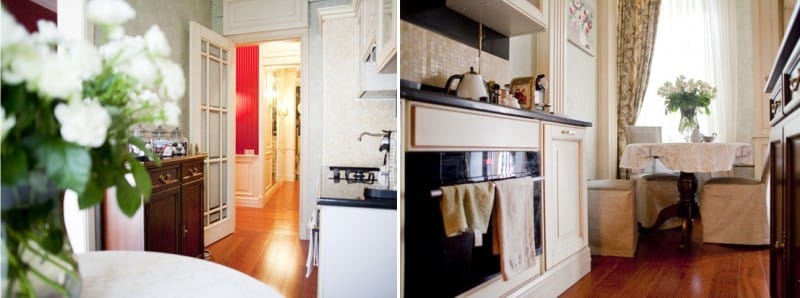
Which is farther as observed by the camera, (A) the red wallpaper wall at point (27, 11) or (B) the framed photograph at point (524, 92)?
(B) the framed photograph at point (524, 92)

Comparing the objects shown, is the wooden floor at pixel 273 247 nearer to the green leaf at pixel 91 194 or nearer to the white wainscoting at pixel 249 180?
the white wainscoting at pixel 249 180

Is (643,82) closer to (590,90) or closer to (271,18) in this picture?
(590,90)

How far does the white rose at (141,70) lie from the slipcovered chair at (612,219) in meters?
2.27

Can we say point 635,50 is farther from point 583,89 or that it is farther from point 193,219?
point 193,219

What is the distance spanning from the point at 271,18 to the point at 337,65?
159mm

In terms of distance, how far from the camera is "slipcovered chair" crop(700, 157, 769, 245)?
170 centimetres

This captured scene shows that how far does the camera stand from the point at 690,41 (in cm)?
160

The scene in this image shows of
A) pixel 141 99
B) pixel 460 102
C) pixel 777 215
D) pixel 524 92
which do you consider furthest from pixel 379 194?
pixel 777 215

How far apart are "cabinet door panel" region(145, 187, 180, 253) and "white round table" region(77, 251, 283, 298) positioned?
2 centimetres

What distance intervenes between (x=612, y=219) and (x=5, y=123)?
2.41 m

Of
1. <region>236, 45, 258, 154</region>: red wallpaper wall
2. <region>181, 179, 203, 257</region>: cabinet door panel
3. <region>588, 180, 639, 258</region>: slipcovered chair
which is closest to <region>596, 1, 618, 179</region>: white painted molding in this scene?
<region>588, 180, 639, 258</region>: slipcovered chair

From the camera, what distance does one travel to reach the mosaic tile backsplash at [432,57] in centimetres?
106

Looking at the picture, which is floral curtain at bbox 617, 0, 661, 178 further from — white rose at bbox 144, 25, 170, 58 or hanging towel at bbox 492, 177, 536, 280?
white rose at bbox 144, 25, 170, 58

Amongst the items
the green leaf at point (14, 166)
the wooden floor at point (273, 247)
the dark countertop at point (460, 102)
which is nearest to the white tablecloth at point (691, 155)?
the dark countertop at point (460, 102)
